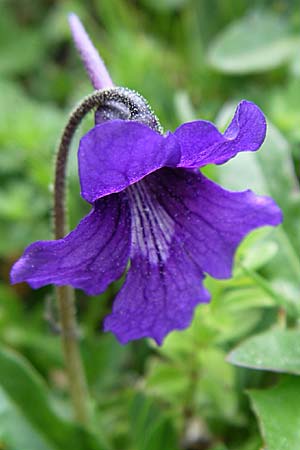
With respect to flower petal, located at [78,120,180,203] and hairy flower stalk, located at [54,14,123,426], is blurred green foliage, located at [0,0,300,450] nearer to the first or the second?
hairy flower stalk, located at [54,14,123,426]

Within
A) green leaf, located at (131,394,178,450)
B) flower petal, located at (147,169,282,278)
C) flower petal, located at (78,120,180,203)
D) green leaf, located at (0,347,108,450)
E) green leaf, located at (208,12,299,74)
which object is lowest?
green leaf, located at (131,394,178,450)

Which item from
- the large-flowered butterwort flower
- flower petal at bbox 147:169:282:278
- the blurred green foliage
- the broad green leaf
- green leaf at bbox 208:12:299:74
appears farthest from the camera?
green leaf at bbox 208:12:299:74

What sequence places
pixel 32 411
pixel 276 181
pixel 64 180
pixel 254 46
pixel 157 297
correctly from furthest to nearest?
pixel 254 46 → pixel 276 181 → pixel 32 411 → pixel 64 180 → pixel 157 297

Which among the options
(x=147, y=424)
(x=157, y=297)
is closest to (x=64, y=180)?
(x=157, y=297)

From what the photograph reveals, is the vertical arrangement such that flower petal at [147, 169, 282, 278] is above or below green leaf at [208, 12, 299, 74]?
below

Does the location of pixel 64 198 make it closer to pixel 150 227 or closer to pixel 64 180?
pixel 64 180

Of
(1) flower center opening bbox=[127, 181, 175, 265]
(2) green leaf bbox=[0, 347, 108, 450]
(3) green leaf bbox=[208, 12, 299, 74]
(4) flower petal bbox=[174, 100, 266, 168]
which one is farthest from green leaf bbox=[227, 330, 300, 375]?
(3) green leaf bbox=[208, 12, 299, 74]

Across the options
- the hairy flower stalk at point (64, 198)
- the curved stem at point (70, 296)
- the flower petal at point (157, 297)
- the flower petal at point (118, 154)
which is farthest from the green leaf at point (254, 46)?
the flower petal at point (118, 154)

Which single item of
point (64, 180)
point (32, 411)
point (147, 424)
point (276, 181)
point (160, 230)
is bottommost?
point (147, 424)

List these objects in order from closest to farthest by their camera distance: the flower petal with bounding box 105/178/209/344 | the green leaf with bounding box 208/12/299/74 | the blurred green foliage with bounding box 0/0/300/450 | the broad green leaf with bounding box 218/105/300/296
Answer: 1. the flower petal with bounding box 105/178/209/344
2. the blurred green foliage with bounding box 0/0/300/450
3. the broad green leaf with bounding box 218/105/300/296
4. the green leaf with bounding box 208/12/299/74
